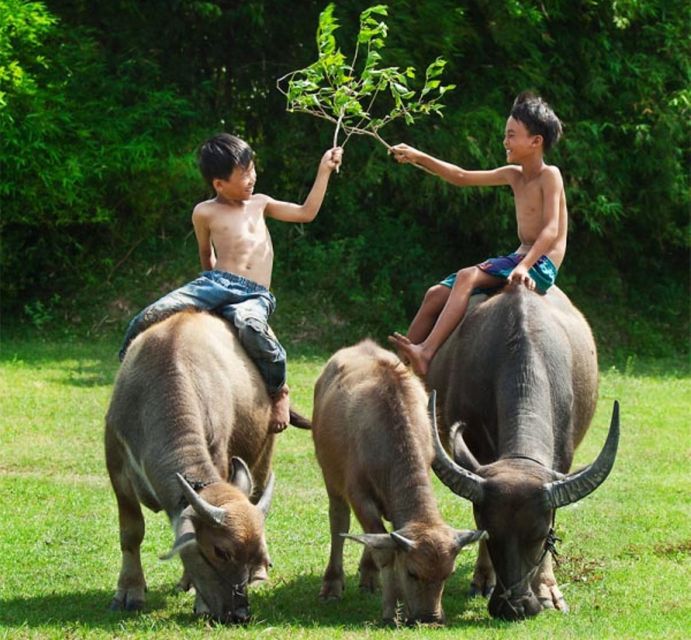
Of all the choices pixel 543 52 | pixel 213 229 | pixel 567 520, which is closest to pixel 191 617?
pixel 213 229

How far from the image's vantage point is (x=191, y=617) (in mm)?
7426

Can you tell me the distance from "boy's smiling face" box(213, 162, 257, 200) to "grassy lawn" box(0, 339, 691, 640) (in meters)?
2.66

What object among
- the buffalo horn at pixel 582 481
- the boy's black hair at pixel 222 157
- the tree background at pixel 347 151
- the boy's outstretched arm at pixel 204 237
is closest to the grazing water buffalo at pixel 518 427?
the buffalo horn at pixel 582 481

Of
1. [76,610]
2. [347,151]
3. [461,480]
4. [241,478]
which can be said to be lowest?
[76,610]

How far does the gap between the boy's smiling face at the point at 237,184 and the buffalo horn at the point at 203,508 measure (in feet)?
8.96

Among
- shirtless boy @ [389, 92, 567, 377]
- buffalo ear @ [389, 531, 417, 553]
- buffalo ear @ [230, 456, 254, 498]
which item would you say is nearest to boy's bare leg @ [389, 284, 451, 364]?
shirtless boy @ [389, 92, 567, 377]

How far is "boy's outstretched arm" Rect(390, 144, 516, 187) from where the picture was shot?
31.4ft

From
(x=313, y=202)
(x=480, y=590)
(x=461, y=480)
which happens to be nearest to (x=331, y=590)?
(x=480, y=590)

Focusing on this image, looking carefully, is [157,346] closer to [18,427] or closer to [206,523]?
[206,523]

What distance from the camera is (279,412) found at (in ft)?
29.2

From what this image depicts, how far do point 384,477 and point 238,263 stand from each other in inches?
84.4

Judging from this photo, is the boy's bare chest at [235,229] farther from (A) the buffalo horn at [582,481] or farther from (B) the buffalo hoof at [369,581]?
(A) the buffalo horn at [582,481]

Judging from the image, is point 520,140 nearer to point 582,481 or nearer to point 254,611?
point 582,481

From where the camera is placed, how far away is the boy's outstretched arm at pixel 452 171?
9578mm
